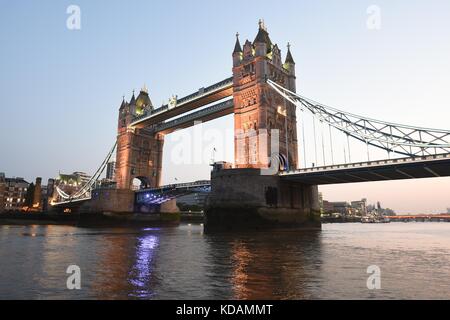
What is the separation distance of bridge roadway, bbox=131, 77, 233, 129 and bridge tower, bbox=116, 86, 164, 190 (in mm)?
2867

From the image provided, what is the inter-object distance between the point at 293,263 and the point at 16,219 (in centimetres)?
7728

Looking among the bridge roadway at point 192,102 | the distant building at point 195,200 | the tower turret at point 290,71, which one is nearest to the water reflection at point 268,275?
the bridge roadway at point 192,102

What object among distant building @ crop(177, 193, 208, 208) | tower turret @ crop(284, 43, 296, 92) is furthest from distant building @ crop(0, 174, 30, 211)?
tower turret @ crop(284, 43, 296, 92)

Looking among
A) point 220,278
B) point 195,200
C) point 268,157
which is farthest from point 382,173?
point 195,200

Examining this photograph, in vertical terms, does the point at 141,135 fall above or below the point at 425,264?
above

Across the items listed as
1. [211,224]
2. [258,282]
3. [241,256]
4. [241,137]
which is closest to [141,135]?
[241,137]

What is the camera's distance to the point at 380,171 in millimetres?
32844

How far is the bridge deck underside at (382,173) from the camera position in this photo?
29942mm

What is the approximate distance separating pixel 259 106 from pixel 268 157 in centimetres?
698

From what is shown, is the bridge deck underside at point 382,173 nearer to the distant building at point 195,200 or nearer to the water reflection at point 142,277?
the water reflection at point 142,277

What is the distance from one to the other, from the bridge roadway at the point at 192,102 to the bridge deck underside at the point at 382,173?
19.9 metres
